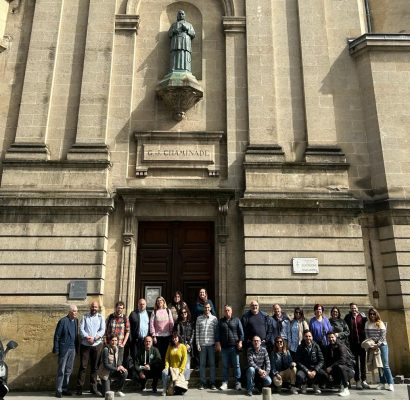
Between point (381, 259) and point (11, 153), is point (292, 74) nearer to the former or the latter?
point (381, 259)

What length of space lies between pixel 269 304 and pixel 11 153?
872 cm

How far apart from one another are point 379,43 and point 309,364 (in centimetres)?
1032

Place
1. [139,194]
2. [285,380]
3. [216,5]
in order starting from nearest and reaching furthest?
[285,380] < [139,194] < [216,5]

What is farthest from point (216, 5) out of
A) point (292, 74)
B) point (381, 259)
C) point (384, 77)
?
point (381, 259)

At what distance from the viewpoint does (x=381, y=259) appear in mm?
12461

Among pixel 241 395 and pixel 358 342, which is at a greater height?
pixel 358 342

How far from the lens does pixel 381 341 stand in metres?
9.84

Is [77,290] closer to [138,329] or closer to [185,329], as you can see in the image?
[138,329]

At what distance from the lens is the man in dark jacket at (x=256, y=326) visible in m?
9.87

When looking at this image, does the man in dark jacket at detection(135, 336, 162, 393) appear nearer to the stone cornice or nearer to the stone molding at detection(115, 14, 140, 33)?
the stone molding at detection(115, 14, 140, 33)

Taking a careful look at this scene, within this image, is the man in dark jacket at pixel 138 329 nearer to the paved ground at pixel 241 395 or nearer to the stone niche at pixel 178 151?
the paved ground at pixel 241 395

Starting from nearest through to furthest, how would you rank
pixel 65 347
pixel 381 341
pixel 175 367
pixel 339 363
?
pixel 175 367 < pixel 339 363 < pixel 65 347 < pixel 381 341

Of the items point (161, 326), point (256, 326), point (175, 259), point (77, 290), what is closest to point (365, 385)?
point (256, 326)

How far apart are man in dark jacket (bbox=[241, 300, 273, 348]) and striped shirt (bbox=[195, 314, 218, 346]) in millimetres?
742
